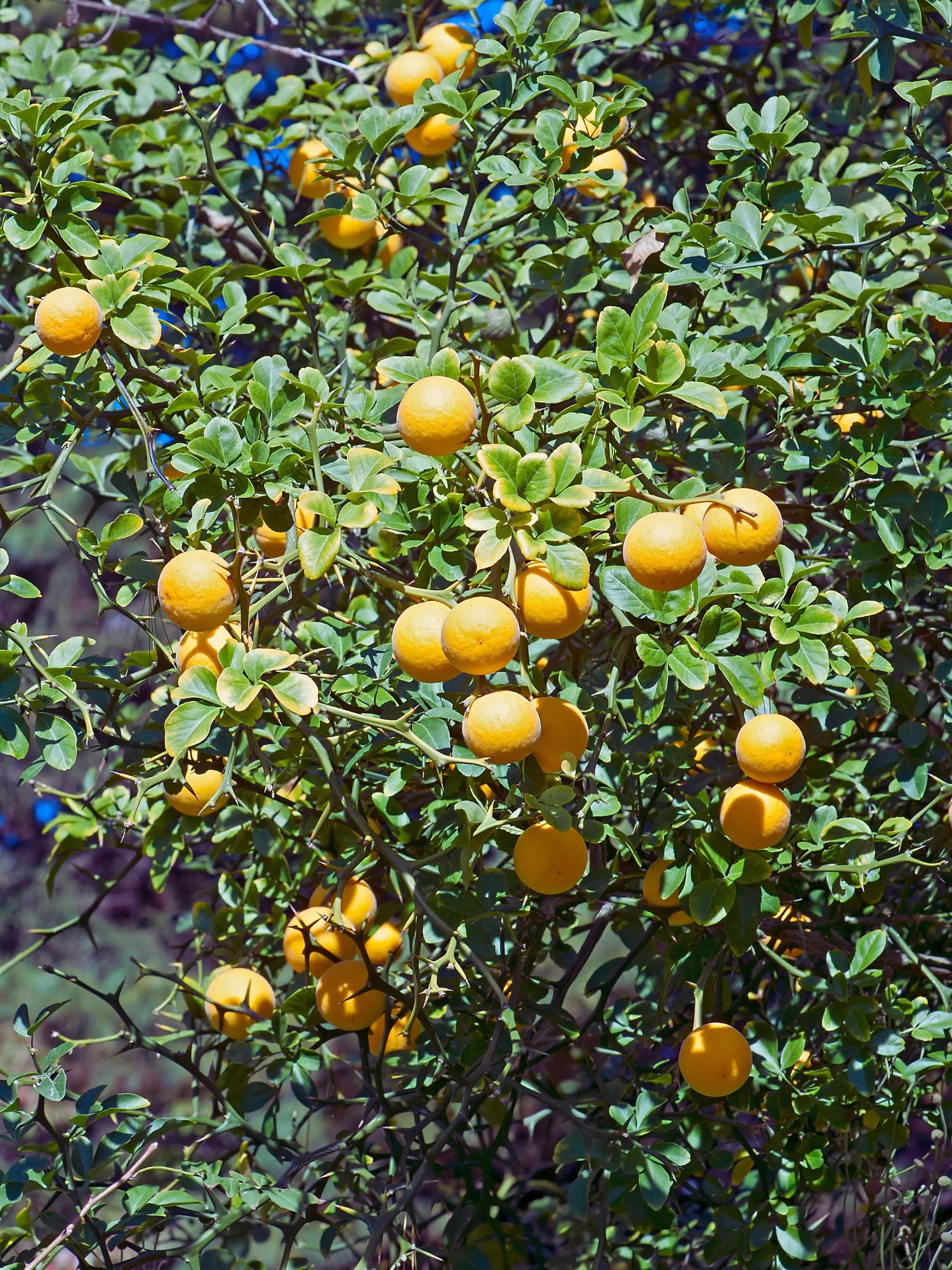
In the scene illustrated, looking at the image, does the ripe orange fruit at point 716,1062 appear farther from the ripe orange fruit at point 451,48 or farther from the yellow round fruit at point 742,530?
the ripe orange fruit at point 451,48

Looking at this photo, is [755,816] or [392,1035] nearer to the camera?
[755,816]

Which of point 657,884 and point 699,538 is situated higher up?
point 699,538

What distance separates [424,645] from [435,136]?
68cm

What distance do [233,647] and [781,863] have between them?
20.2 inches

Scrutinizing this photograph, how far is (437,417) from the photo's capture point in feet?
2.43

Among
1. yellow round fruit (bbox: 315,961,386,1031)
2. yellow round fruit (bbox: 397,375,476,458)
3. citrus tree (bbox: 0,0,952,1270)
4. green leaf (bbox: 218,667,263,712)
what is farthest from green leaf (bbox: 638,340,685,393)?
yellow round fruit (bbox: 315,961,386,1031)

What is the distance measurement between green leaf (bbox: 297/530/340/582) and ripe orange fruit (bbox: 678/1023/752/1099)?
493 mm

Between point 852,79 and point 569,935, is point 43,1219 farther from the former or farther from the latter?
point 852,79

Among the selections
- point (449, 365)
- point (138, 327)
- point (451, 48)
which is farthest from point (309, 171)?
point (449, 365)

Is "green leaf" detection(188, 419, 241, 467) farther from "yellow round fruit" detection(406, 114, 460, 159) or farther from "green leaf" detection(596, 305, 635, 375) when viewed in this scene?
"yellow round fruit" detection(406, 114, 460, 159)

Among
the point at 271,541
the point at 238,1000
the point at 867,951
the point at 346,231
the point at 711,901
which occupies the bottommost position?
the point at 238,1000

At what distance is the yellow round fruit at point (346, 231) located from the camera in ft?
3.89

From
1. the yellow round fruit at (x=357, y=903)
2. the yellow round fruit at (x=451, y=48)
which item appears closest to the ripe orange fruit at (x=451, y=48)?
the yellow round fruit at (x=451, y=48)

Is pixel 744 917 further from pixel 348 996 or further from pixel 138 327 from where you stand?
pixel 138 327
